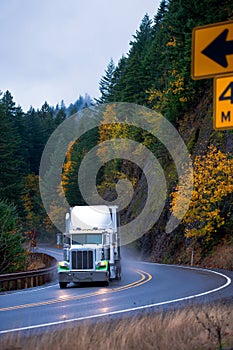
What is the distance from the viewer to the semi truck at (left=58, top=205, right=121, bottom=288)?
88.8ft

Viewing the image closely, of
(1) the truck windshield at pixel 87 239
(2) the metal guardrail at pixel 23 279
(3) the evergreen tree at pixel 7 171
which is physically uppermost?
(3) the evergreen tree at pixel 7 171

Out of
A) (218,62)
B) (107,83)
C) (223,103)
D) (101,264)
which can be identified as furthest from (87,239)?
(107,83)

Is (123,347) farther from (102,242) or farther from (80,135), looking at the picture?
(80,135)

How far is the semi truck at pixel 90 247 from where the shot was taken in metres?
27.1

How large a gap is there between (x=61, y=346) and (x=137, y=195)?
59.3m

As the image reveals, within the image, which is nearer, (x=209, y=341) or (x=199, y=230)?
(x=209, y=341)

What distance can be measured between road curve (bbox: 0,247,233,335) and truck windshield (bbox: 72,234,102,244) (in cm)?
241

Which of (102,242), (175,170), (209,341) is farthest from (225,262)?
(209,341)

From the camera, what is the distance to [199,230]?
132 ft

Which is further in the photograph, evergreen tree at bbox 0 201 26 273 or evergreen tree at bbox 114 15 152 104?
evergreen tree at bbox 114 15 152 104

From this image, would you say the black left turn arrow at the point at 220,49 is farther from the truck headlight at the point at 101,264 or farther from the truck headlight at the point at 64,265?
the truck headlight at the point at 64,265

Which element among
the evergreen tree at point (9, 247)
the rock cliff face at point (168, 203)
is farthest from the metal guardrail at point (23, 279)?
the rock cliff face at point (168, 203)

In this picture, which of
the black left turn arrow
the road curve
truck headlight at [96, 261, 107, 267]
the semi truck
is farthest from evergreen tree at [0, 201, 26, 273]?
the black left turn arrow

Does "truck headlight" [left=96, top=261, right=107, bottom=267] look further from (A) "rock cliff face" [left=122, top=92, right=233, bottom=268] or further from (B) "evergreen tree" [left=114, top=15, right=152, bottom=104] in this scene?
(B) "evergreen tree" [left=114, top=15, right=152, bottom=104]
